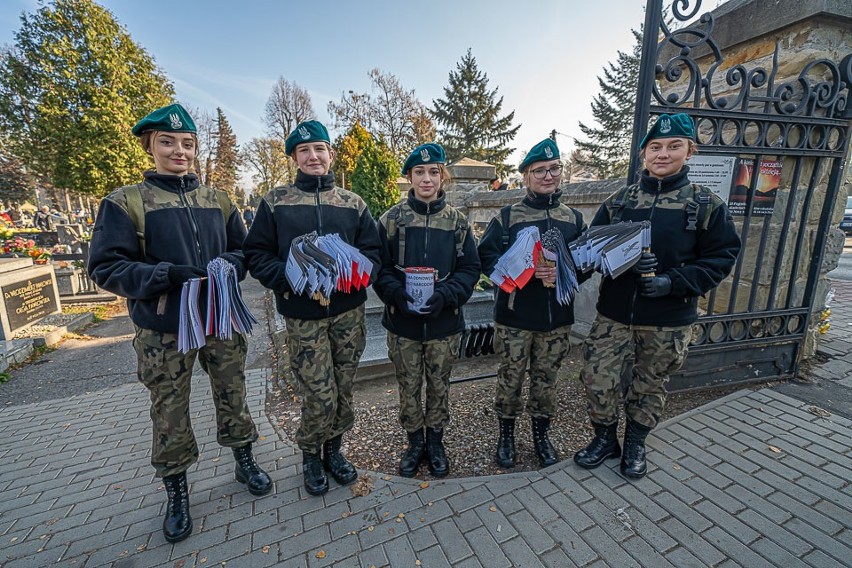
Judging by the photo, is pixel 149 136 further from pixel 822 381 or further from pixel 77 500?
pixel 822 381

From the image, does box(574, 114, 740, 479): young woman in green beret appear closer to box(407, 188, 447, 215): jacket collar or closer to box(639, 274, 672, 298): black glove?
box(639, 274, 672, 298): black glove

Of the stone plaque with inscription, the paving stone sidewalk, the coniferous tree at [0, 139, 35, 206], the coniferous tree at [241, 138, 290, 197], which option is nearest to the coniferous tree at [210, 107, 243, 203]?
the coniferous tree at [241, 138, 290, 197]

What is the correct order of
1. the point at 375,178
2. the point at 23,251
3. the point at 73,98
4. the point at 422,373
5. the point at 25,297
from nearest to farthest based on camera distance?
1. the point at 422,373
2. the point at 25,297
3. the point at 23,251
4. the point at 73,98
5. the point at 375,178

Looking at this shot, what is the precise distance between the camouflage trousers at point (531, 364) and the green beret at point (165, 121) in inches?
97.4

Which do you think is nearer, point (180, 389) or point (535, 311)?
point (180, 389)

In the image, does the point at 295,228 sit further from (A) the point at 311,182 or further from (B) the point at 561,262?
(B) the point at 561,262

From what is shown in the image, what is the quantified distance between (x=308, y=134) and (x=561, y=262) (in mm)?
1930

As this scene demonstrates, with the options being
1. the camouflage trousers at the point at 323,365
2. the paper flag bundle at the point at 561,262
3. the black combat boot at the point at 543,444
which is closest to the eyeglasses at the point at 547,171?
the paper flag bundle at the point at 561,262

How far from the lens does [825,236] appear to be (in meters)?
3.97

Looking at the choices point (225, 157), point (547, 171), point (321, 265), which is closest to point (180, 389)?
point (321, 265)

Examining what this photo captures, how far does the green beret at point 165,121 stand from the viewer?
2186 millimetres

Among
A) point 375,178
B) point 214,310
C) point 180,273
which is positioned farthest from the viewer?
point 375,178

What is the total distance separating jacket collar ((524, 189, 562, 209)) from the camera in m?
2.79

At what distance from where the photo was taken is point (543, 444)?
303 cm
